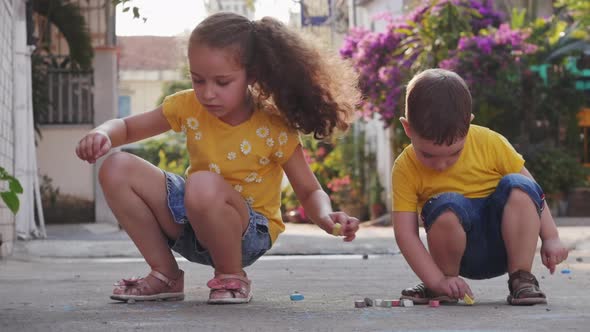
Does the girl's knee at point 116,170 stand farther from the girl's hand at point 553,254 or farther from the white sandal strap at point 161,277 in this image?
the girl's hand at point 553,254

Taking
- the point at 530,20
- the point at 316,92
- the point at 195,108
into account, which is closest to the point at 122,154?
the point at 195,108

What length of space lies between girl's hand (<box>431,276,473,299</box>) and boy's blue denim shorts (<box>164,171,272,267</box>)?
2.37ft

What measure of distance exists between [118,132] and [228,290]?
0.71m

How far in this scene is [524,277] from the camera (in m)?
3.83

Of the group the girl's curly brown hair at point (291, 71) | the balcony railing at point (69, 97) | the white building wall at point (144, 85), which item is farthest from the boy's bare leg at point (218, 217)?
the white building wall at point (144, 85)

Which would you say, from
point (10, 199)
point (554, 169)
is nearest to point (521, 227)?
point (10, 199)

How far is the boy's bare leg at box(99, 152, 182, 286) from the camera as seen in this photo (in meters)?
4.04

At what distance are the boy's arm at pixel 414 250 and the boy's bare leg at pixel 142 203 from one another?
33.1 inches

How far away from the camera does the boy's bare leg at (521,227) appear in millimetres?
3838

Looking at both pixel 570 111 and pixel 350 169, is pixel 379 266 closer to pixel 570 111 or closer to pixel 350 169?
pixel 570 111

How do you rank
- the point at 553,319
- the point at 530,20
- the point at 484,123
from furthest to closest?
the point at 530,20 < the point at 484,123 < the point at 553,319

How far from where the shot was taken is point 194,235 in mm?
4164

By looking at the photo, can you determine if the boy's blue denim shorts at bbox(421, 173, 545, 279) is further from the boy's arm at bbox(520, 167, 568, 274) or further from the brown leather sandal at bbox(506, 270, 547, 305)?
the brown leather sandal at bbox(506, 270, 547, 305)

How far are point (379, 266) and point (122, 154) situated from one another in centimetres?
276
